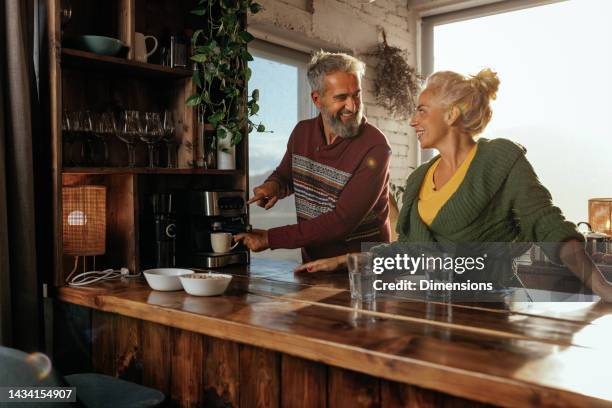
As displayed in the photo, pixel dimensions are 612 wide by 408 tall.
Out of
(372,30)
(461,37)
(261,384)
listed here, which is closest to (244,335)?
(261,384)

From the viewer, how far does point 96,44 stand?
2064mm

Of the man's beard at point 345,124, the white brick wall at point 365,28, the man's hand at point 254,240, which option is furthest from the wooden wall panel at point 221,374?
the white brick wall at point 365,28

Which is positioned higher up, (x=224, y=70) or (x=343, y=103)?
(x=224, y=70)

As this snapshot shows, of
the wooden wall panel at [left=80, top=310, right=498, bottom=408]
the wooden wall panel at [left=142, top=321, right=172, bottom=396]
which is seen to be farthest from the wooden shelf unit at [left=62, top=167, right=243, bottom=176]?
the wooden wall panel at [left=142, top=321, right=172, bottom=396]

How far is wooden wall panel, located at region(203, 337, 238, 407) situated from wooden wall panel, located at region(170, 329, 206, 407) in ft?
0.09

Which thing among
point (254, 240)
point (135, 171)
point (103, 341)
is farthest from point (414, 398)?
point (135, 171)

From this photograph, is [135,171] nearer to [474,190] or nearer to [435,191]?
[435,191]

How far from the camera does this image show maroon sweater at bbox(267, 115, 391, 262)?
7.89 ft

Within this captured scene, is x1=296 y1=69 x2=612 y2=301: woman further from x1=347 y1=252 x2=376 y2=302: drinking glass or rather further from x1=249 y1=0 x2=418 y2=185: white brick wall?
x1=249 y1=0 x2=418 y2=185: white brick wall

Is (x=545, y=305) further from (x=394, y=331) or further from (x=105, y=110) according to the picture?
(x=105, y=110)

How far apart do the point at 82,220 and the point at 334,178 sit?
1.04 metres

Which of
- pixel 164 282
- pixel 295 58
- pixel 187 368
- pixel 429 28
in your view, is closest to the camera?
pixel 187 368

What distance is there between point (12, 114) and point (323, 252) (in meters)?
1.35

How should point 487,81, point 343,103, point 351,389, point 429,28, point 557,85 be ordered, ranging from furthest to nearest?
point 429,28 < point 557,85 < point 343,103 < point 487,81 < point 351,389
